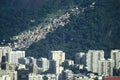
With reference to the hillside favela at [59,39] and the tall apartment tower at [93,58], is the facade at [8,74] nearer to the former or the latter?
the hillside favela at [59,39]

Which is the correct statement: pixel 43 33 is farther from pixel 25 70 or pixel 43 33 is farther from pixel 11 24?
pixel 25 70

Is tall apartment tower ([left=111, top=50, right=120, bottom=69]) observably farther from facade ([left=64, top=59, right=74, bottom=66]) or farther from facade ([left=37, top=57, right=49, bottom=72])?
facade ([left=37, top=57, right=49, bottom=72])

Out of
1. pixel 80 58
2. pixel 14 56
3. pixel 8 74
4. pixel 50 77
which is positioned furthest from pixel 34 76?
pixel 14 56

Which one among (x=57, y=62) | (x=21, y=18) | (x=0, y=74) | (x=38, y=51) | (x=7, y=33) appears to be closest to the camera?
(x=0, y=74)

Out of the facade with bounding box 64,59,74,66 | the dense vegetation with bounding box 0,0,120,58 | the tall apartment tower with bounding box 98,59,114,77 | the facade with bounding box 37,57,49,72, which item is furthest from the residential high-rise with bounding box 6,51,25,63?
the tall apartment tower with bounding box 98,59,114,77

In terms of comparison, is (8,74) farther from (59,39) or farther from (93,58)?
(59,39)

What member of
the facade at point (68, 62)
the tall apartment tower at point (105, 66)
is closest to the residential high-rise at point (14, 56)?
the facade at point (68, 62)

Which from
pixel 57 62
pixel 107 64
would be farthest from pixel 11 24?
pixel 107 64
